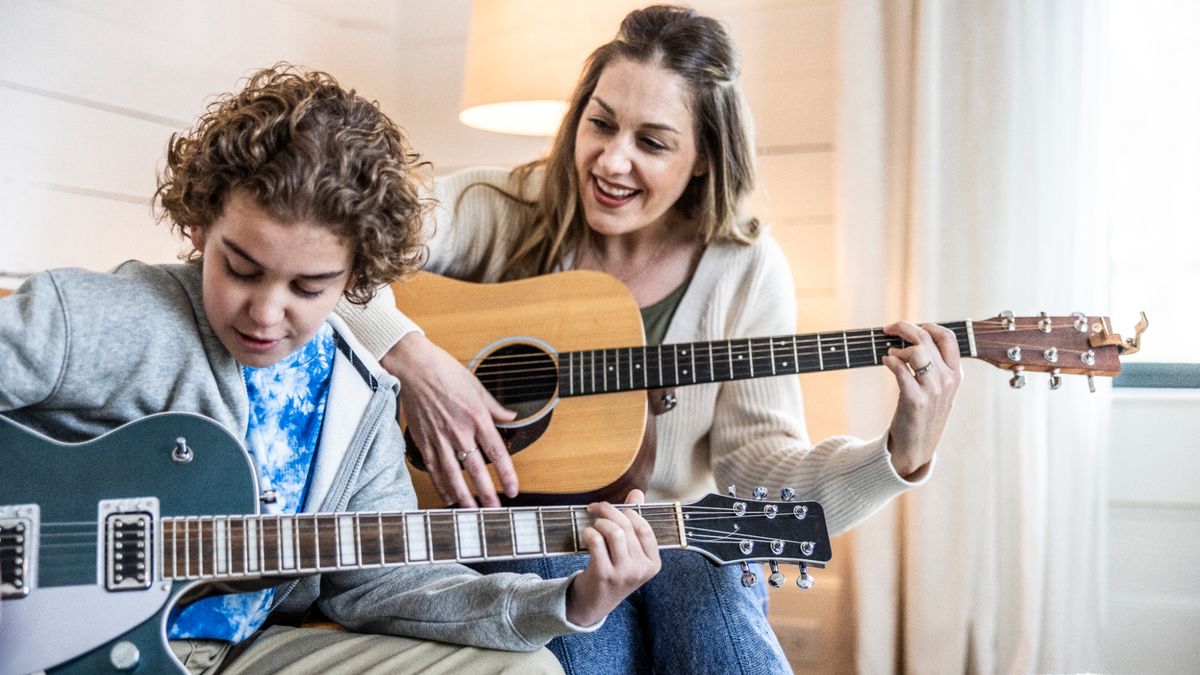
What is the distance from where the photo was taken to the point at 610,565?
107cm

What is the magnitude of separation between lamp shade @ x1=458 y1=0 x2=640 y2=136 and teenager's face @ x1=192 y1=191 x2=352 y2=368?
1.07 metres

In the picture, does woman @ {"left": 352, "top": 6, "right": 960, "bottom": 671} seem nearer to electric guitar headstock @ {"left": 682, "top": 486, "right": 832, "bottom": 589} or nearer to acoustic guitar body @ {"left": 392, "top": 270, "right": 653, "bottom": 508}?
acoustic guitar body @ {"left": 392, "top": 270, "right": 653, "bottom": 508}

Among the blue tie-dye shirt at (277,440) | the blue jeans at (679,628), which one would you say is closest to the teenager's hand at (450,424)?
the blue jeans at (679,628)

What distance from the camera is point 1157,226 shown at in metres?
2.14

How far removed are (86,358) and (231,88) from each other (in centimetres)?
139

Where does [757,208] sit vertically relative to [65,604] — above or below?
above

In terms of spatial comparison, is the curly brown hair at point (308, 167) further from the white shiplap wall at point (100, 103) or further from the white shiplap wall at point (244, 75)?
the white shiplap wall at point (100, 103)

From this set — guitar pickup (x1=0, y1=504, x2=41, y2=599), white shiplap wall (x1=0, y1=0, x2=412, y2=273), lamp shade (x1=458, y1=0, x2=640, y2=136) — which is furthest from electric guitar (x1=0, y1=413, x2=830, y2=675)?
lamp shade (x1=458, y1=0, x2=640, y2=136)

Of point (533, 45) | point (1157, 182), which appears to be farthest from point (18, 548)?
point (1157, 182)

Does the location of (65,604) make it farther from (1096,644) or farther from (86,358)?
(1096,644)

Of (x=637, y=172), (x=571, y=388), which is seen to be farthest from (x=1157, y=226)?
(x=571, y=388)

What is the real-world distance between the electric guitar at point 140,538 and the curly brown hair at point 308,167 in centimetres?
22

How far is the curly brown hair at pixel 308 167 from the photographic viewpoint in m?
1.04

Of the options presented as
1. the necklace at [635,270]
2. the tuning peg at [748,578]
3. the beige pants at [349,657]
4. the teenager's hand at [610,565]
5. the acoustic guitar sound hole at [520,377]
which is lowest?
the beige pants at [349,657]
